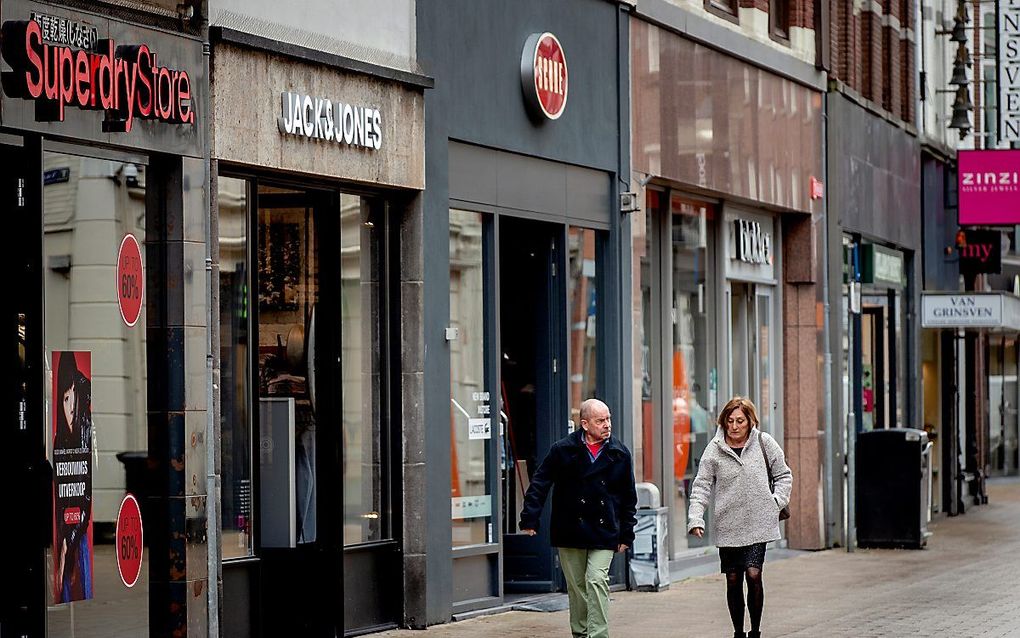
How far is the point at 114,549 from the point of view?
10.8 m

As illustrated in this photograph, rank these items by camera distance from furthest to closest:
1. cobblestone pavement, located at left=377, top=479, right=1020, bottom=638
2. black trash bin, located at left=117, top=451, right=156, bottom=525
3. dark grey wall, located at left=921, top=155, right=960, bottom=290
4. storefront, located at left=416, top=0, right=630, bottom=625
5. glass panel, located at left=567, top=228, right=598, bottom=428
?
dark grey wall, located at left=921, top=155, right=960, bottom=290, glass panel, located at left=567, top=228, right=598, bottom=428, storefront, located at left=416, top=0, right=630, bottom=625, cobblestone pavement, located at left=377, top=479, right=1020, bottom=638, black trash bin, located at left=117, top=451, right=156, bottom=525

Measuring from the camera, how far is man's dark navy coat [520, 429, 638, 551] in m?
11.9

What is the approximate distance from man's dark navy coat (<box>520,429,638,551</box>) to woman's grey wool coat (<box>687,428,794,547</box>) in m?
0.70

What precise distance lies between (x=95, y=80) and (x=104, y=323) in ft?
4.51

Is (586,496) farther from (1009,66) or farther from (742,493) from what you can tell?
(1009,66)

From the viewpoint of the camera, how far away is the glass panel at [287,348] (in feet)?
41.3

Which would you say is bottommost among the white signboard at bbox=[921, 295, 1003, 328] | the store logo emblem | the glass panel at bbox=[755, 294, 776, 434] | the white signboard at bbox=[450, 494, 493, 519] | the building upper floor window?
the white signboard at bbox=[450, 494, 493, 519]

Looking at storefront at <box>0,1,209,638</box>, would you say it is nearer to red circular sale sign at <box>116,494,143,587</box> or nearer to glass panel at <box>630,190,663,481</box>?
red circular sale sign at <box>116,494,143,587</box>

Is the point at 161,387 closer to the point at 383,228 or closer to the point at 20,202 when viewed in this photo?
the point at 20,202

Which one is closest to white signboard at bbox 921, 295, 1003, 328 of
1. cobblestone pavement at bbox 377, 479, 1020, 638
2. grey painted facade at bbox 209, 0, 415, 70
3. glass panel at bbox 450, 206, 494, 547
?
cobblestone pavement at bbox 377, 479, 1020, 638

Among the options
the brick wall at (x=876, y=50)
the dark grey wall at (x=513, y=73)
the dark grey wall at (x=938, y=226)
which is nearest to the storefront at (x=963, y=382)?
the dark grey wall at (x=938, y=226)

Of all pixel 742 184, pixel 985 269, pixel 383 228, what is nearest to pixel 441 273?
pixel 383 228

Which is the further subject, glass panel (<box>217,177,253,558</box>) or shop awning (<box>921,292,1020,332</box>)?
shop awning (<box>921,292,1020,332</box>)

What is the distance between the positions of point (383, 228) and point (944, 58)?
61.1ft
